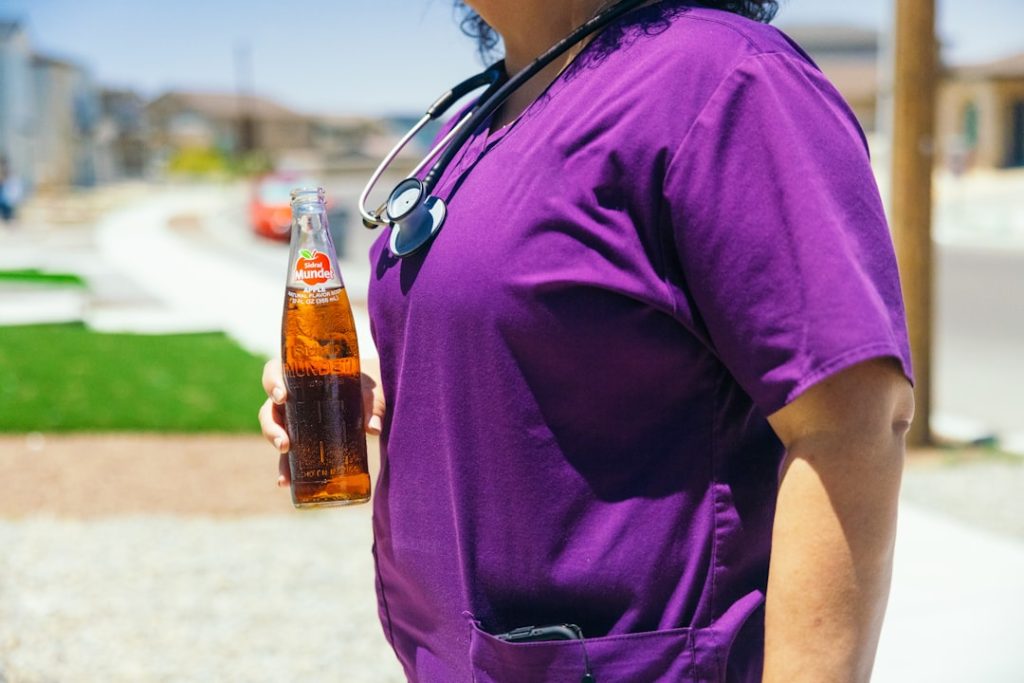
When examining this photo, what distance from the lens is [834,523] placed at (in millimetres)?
1176

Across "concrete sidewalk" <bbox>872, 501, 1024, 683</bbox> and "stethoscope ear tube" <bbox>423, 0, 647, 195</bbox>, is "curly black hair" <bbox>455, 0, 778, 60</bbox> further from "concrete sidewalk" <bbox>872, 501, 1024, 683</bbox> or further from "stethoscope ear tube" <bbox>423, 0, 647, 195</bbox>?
"concrete sidewalk" <bbox>872, 501, 1024, 683</bbox>

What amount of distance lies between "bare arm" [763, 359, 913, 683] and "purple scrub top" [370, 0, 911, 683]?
5 cm

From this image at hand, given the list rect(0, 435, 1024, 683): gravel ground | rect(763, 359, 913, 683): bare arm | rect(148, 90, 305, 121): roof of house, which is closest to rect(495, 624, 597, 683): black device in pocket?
rect(763, 359, 913, 683): bare arm

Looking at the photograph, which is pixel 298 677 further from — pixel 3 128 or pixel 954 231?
pixel 3 128

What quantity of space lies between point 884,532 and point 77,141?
76772 mm

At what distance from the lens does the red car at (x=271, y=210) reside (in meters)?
26.7

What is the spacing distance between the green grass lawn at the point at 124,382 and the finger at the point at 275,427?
6.07 metres

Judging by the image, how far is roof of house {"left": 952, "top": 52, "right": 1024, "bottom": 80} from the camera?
5197cm

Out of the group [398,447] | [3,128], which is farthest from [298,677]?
[3,128]

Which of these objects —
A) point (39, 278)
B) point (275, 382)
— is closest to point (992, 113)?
point (39, 278)

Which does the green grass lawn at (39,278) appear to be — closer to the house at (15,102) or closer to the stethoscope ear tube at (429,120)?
the stethoscope ear tube at (429,120)

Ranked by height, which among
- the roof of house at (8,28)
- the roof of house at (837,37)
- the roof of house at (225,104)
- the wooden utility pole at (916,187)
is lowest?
the wooden utility pole at (916,187)

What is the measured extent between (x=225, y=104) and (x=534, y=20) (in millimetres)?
115103

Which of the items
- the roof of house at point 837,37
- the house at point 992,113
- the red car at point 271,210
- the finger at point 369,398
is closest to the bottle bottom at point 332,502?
the finger at point 369,398
